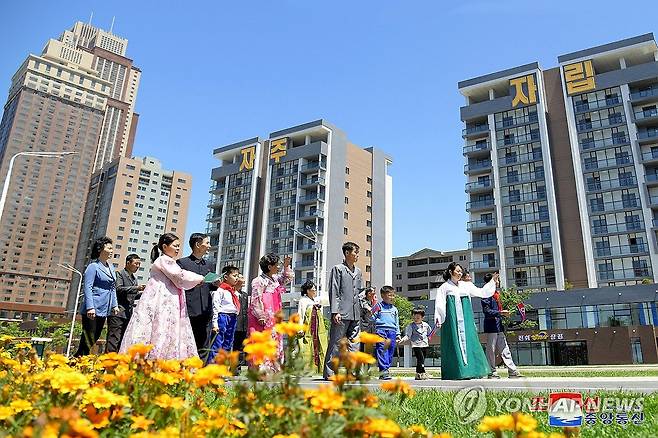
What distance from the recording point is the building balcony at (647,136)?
48625 millimetres

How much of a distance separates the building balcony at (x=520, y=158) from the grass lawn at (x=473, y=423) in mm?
54081

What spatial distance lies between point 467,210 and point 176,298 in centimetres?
5450

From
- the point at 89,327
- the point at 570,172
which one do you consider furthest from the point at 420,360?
the point at 570,172

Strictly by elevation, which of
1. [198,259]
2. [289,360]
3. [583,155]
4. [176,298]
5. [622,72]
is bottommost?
[289,360]

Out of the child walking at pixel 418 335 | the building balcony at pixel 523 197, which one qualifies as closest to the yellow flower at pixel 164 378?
the child walking at pixel 418 335

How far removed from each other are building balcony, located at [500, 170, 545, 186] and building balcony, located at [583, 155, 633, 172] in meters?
4.46

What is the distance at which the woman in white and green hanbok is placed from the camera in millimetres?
7578

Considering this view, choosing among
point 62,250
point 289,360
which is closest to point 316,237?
point 289,360

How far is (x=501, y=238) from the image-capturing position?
53.6m

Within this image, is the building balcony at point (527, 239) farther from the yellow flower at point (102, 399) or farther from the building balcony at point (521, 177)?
the yellow flower at point (102, 399)

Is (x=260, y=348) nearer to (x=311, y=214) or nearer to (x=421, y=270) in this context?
(x=311, y=214)

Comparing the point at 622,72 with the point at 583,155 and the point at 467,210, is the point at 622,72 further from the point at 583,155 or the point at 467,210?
the point at 467,210

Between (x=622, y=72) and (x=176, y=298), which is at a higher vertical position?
(x=622, y=72)

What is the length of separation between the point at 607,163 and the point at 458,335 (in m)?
51.3
